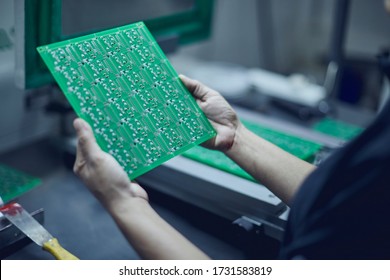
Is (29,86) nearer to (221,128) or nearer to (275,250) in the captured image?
(221,128)

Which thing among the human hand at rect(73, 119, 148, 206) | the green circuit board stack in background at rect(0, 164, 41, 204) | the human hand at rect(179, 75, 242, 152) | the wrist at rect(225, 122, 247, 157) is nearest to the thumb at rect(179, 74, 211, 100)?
the human hand at rect(179, 75, 242, 152)

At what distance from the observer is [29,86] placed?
1240 millimetres

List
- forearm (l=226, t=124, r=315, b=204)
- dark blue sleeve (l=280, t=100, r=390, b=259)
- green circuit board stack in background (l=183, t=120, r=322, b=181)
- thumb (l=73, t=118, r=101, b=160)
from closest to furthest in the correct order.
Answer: dark blue sleeve (l=280, t=100, r=390, b=259), thumb (l=73, t=118, r=101, b=160), forearm (l=226, t=124, r=315, b=204), green circuit board stack in background (l=183, t=120, r=322, b=181)

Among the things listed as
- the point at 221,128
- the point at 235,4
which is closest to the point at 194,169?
the point at 221,128

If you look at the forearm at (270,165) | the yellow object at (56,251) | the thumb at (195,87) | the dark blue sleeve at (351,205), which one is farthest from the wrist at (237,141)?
the yellow object at (56,251)

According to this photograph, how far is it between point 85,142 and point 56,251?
25 centimetres

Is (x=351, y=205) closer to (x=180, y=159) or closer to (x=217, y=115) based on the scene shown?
(x=217, y=115)

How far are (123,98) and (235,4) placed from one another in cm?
179

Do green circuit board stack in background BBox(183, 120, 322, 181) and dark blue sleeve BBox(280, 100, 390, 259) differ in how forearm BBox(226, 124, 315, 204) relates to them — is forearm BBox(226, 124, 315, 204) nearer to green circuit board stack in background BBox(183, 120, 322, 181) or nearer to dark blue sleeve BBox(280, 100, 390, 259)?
green circuit board stack in background BBox(183, 120, 322, 181)

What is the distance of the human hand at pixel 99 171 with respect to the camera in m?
0.89

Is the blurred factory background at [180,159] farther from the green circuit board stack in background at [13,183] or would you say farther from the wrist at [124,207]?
the wrist at [124,207]

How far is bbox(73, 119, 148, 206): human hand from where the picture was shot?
34.9 inches

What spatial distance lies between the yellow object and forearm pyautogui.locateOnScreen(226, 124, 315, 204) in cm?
43

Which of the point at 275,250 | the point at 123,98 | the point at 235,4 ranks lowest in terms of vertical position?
the point at 275,250
